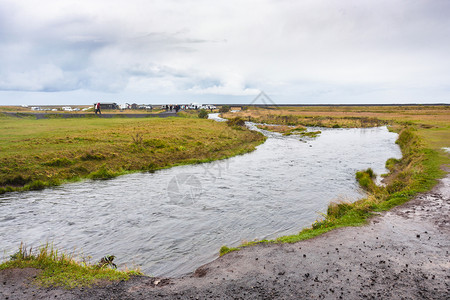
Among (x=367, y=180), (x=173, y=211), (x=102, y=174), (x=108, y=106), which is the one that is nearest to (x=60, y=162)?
(x=102, y=174)

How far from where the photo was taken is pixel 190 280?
9023 millimetres

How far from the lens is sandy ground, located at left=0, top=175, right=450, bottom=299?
25.7ft

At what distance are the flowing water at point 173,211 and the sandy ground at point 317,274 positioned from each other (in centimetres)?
263

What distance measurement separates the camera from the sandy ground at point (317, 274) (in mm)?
7824

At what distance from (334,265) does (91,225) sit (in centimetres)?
1277

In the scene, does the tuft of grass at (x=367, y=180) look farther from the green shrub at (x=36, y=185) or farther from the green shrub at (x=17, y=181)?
the green shrub at (x=17, y=181)

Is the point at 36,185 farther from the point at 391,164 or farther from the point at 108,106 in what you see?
the point at 108,106

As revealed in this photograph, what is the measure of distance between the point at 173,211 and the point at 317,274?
11.1 m

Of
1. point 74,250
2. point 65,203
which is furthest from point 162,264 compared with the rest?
point 65,203

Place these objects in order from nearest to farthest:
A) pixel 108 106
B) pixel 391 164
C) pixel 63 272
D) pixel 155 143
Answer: pixel 63 272, pixel 391 164, pixel 155 143, pixel 108 106

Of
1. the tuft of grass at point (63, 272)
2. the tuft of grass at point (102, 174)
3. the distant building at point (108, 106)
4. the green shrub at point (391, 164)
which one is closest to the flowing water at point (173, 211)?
the green shrub at point (391, 164)

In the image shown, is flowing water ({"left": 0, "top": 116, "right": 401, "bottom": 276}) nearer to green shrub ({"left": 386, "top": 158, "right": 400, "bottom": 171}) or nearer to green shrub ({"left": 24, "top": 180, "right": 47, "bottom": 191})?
green shrub ({"left": 386, "top": 158, "right": 400, "bottom": 171})

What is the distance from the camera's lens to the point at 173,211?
17.9 metres

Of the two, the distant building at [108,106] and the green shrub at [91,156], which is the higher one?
the distant building at [108,106]
